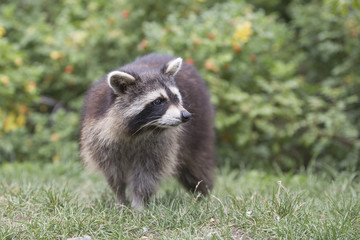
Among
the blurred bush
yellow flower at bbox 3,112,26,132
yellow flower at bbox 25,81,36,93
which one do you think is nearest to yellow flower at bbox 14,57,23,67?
the blurred bush

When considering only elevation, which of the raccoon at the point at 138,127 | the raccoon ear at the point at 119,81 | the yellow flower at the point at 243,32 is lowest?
the raccoon at the point at 138,127

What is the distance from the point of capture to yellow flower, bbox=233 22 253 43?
6.67 meters

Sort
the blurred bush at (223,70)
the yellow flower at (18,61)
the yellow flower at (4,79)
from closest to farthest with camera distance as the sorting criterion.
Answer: the yellow flower at (4,79), the blurred bush at (223,70), the yellow flower at (18,61)

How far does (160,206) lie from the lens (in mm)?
3988

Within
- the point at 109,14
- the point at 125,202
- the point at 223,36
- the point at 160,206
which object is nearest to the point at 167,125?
the point at 160,206

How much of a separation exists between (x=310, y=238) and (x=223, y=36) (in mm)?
4219

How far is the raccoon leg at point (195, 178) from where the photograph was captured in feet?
16.4

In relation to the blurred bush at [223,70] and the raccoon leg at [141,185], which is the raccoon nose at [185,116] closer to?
the raccoon leg at [141,185]

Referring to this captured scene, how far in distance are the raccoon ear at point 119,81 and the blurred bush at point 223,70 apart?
101 inches

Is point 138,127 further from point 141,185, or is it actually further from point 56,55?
point 56,55

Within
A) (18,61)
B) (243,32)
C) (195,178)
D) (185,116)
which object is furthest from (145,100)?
(18,61)

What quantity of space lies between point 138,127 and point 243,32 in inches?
127

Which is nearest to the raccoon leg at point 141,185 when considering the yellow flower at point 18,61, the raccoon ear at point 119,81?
the raccoon ear at point 119,81

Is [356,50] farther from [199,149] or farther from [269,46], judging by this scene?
[199,149]
